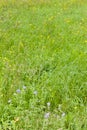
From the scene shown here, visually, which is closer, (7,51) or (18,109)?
(18,109)

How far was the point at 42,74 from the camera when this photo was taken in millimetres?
3600

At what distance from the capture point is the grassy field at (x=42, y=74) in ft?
8.72

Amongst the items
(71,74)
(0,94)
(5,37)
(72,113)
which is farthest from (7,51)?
(72,113)

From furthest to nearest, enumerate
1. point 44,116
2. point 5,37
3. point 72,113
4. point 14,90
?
1. point 5,37
2. point 14,90
3. point 72,113
4. point 44,116

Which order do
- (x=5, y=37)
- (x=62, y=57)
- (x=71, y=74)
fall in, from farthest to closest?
(x=5, y=37), (x=62, y=57), (x=71, y=74)

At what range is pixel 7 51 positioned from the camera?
430cm

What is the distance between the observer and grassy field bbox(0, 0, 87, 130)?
2.66m

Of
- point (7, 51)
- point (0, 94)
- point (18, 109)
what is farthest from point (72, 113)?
point (7, 51)

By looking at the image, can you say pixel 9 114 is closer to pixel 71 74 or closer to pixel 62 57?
pixel 71 74

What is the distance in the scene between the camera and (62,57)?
13.7 ft

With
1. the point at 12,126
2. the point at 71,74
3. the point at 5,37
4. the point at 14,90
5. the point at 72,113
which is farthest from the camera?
the point at 5,37

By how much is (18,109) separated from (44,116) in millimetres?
→ 264

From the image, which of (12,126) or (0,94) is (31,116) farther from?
(0,94)

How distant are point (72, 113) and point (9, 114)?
635 millimetres
